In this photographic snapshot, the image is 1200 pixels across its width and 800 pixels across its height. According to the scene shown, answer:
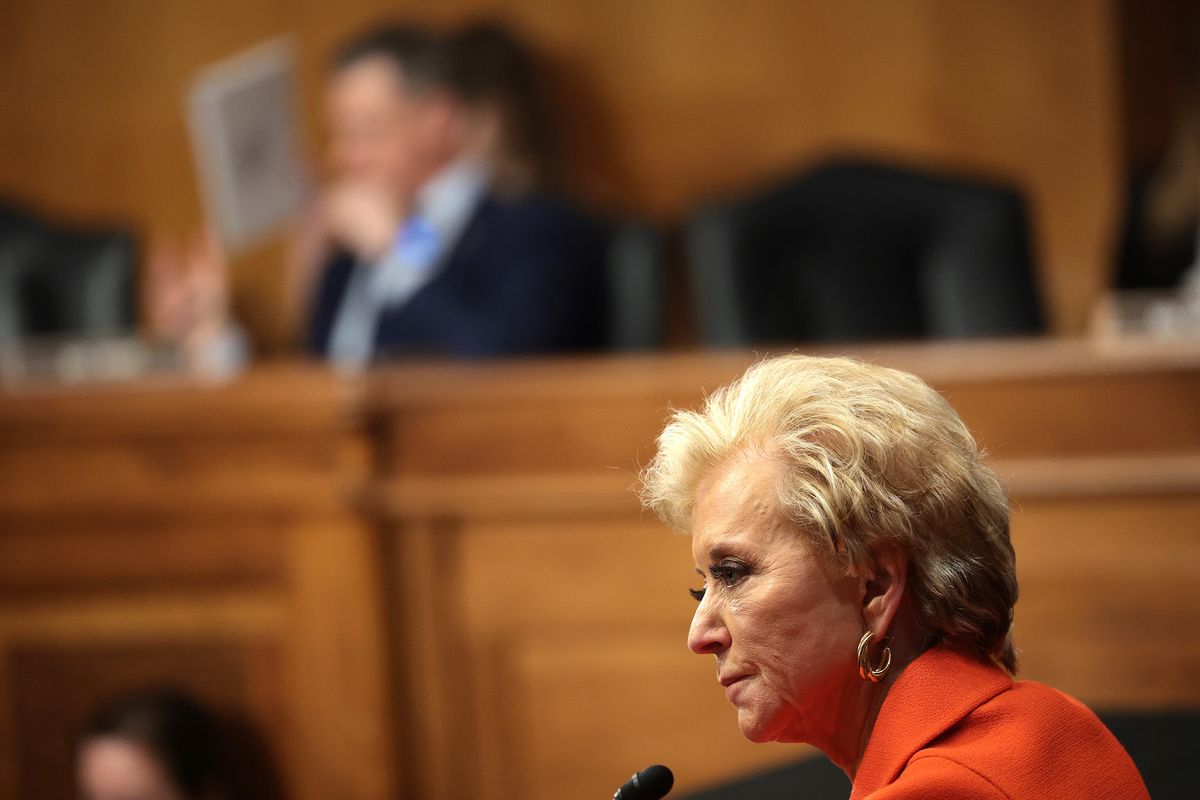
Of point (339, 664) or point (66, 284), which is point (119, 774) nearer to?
point (339, 664)

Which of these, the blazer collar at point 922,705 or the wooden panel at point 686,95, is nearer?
the blazer collar at point 922,705

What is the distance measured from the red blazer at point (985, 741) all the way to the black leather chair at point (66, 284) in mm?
3497

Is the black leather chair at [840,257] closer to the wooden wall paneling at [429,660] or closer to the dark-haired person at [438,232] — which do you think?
the dark-haired person at [438,232]

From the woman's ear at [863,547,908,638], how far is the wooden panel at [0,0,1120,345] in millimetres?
3309

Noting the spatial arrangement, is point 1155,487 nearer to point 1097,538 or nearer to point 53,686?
point 1097,538

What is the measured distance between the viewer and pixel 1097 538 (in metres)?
2.14

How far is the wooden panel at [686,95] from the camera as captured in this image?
160 inches

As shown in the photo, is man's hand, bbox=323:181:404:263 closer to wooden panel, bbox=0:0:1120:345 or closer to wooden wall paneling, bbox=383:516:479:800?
wooden panel, bbox=0:0:1120:345

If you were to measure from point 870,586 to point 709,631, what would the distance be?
101 millimetres

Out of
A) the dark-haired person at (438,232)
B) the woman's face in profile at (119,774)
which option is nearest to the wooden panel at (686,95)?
the dark-haired person at (438,232)

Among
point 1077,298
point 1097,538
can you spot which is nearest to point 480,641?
point 1097,538

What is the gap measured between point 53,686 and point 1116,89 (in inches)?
116

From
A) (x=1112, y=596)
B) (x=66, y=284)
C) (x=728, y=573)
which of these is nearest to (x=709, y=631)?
(x=728, y=573)

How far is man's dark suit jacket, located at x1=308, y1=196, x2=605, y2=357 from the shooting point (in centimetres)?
340
